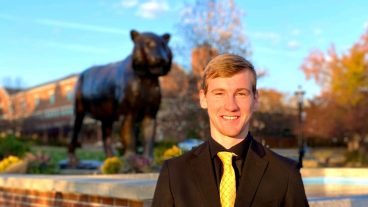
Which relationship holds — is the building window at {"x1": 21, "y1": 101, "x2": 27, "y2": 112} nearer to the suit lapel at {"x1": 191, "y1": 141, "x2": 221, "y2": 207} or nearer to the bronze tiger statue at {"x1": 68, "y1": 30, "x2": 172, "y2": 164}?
the bronze tiger statue at {"x1": 68, "y1": 30, "x2": 172, "y2": 164}

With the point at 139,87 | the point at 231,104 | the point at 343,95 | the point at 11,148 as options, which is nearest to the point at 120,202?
the point at 231,104

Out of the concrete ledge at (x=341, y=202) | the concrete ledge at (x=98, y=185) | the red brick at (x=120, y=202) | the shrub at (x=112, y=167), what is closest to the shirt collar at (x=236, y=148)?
the concrete ledge at (x=341, y=202)

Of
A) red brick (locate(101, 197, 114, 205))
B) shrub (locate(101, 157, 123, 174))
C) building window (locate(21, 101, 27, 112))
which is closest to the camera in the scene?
red brick (locate(101, 197, 114, 205))

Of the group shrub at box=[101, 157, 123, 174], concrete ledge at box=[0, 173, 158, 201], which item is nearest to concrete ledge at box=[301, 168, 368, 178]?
shrub at box=[101, 157, 123, 174]

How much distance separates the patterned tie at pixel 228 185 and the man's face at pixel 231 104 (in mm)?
115

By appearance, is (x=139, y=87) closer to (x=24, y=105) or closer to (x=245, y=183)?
(x=245, y=183)

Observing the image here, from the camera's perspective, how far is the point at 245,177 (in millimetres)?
2201

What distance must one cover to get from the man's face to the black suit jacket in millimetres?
122

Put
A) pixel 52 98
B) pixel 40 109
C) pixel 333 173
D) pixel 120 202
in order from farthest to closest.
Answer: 1. pixel 40 109
2. pixel 52 98
3. pixel 333 173
4. pixel 120 202

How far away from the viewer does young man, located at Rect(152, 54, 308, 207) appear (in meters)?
2.19

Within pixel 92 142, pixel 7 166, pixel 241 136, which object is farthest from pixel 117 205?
pixel 92 142

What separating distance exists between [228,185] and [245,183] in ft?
0.24

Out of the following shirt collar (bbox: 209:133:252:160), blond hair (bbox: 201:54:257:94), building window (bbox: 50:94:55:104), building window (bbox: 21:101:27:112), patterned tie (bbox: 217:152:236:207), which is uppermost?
building window (bbox: 50:94:55:104)

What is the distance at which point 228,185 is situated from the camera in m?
2.19
